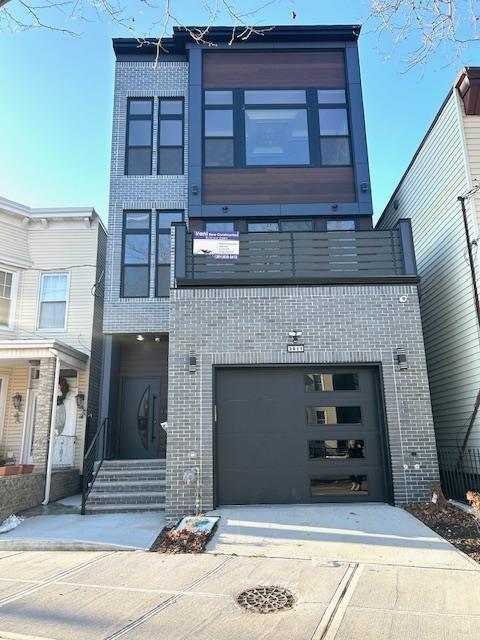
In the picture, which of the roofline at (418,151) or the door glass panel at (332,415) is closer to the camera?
the door glass panel at (332,415)

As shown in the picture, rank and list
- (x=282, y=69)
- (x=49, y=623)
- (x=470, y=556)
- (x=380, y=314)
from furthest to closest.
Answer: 1. (x=282, y=69)
2. (x=380, y=314)
3. (x=470, y=556)
4. (x=49, y=623)

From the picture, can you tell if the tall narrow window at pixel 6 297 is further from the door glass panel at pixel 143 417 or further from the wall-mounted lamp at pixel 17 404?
the door glass panel at pixel 143 417

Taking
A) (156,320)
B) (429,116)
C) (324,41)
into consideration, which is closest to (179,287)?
Answer: (156,320)

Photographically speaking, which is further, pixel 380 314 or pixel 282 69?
pixel 282 69

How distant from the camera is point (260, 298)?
8.46 meters

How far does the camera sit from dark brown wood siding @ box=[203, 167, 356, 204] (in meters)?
11.3

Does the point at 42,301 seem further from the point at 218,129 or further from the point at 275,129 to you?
the point at 275,129

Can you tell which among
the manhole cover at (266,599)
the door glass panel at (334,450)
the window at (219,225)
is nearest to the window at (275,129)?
the window at (219,225)

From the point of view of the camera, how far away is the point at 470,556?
18.3ft

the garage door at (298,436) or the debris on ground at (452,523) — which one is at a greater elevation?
the garage door at (298,436)

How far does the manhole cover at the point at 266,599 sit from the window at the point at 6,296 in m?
10.1

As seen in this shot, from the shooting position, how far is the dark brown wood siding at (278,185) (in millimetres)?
11297

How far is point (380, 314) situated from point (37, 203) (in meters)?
9.75

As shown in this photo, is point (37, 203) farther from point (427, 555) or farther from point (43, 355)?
point (427, 555)
